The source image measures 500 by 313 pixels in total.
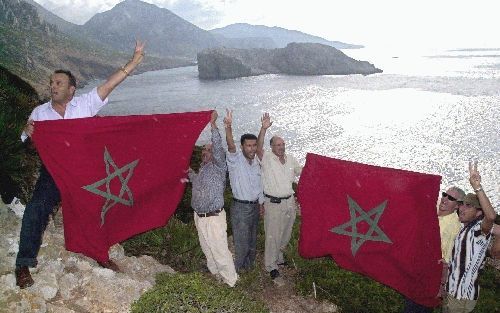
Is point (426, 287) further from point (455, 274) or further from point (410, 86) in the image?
point (410, 86)

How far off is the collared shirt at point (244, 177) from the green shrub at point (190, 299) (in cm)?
207

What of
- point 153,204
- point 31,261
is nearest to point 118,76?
point 153,204

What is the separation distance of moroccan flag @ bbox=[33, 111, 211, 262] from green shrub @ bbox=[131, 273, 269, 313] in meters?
1.01

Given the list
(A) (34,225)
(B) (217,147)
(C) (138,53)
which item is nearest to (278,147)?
(B) (217,147)

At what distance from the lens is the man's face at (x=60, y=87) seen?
4.77 meters

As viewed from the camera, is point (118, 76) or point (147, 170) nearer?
point (118, 76)

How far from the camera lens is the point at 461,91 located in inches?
4633

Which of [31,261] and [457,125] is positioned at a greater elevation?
[31,261]

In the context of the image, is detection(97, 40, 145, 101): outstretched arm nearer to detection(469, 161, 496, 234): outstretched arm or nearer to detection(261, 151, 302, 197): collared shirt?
detection(261, 151, 302, 197): collared shirt

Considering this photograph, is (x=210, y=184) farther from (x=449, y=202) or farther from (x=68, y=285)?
(x=449, y=202)

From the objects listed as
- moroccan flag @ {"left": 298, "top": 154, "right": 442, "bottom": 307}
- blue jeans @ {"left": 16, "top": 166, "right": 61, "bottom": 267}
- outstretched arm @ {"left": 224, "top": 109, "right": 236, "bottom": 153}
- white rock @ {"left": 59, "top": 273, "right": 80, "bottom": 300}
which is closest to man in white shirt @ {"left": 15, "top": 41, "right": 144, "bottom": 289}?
blue jeans @ {"left": 16, "top": 166, "right": 61, "bottom": 267}

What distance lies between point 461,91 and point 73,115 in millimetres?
131654

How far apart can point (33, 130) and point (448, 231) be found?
17.9 ft

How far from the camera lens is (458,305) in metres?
4.91
